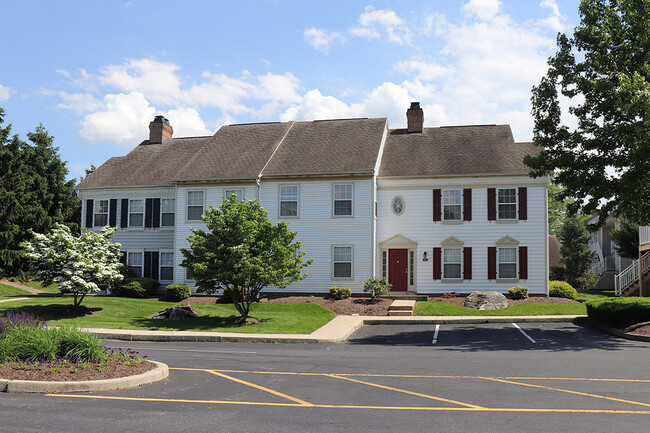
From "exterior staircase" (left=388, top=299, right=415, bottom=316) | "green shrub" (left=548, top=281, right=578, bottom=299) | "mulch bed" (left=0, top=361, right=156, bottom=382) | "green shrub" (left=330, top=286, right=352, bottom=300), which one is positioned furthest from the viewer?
"green shrub" (left=548, top=281, right=578, bottom=299)

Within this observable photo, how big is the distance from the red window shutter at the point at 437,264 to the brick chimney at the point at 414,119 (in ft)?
28.5

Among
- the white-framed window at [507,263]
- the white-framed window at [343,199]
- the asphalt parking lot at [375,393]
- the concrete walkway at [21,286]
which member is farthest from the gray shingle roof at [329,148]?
the concrete walkway at [21,286]

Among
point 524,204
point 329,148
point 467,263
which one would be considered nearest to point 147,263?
point 329,148

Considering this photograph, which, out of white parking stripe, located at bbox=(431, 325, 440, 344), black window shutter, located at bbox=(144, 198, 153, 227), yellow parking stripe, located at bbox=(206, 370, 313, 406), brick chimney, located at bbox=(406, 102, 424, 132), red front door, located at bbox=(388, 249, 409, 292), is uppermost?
brick chimney, located at bbox=(406, 102, 424, 132)

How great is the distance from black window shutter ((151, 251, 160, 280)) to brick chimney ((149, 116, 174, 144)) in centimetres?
921

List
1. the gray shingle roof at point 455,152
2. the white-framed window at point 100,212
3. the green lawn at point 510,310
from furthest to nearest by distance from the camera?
the white-framed window at point 100,212 → the gray shingle roof at point 455,152 → the green lawn at point 510,310

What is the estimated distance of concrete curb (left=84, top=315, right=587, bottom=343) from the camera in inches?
698

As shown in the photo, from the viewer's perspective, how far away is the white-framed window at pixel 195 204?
30969 mm

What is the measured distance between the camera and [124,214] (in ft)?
108

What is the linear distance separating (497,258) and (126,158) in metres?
23.8

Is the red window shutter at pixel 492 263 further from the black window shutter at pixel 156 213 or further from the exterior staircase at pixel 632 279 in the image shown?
the black window shutter at pixel 156 213

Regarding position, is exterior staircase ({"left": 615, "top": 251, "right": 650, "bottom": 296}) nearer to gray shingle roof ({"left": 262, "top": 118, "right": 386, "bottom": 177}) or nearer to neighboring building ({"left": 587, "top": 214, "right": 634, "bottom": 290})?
neighboring building ({"left": 587, "top": 214, "right": 634, "bottom": 290})

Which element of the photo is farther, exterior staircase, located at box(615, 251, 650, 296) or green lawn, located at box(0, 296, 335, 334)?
exterior staircase, located at box(615, 251, 650, 296)

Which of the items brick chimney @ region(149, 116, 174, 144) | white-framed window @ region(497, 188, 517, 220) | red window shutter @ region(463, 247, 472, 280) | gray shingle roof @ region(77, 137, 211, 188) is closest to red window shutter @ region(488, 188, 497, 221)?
white-framed window @ region(497, 188, 517, 220)
